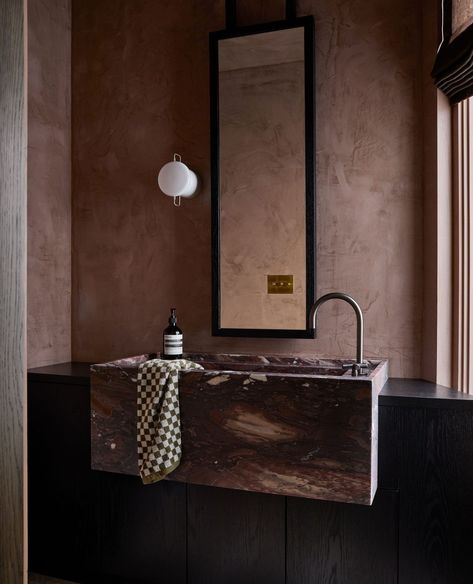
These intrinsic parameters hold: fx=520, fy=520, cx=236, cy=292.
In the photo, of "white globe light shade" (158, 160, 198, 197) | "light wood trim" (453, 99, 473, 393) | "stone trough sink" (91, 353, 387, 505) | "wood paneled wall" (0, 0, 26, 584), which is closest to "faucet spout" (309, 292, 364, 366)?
"stone trough sink" (91, 353, 387, 505)

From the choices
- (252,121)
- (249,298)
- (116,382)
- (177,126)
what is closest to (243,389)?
(116,382)

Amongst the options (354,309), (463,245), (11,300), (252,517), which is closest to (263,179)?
(354,309)

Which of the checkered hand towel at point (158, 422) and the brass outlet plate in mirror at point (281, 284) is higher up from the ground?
the brass outlet plate in mirror at point (281, 284)

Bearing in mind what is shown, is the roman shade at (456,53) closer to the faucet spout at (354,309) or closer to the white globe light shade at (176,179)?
the faucet spout at (354,309)

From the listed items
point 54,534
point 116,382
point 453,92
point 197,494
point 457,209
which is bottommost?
point 54,534

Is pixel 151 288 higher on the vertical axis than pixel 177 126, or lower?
lower

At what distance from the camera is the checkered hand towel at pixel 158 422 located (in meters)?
1.70

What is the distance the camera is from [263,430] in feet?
5.43

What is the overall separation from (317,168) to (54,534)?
6.16ft

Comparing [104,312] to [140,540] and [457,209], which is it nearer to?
[140,540]

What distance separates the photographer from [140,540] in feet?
6.56

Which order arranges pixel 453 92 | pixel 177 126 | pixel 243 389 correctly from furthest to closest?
pixel 177 126
pixel 453 92
pixel 243 389

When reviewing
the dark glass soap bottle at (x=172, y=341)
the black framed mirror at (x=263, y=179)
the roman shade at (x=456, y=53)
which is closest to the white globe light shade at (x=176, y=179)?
the black framed mirror at (x=263, y=179)

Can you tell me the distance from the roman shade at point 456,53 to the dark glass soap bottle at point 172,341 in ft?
4.47
